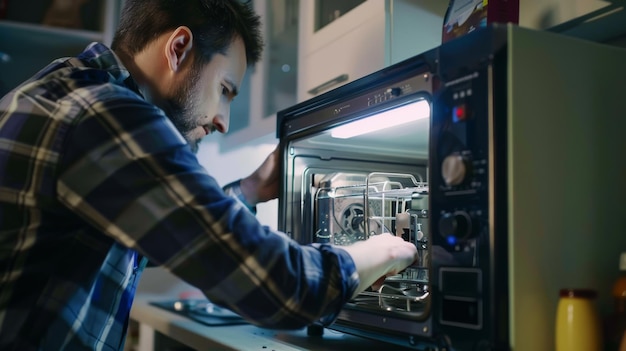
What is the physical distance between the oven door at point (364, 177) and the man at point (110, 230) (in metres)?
0.17

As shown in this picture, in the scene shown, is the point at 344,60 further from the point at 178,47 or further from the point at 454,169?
the point at 454,169

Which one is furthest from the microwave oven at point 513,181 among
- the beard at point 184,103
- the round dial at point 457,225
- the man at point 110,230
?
the beard at point 184,103

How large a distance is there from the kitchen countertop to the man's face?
40 centimetres

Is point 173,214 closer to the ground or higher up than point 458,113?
closer to the ground

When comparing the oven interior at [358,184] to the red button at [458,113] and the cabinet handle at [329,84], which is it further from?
the red button at [458,113]

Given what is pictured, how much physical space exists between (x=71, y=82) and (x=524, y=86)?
1.84ft

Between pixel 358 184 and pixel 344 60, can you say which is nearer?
pixel 358 184

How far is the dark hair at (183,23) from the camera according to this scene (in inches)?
41.3

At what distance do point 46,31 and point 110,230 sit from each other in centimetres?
166

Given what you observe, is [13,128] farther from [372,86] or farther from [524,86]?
[524,86]

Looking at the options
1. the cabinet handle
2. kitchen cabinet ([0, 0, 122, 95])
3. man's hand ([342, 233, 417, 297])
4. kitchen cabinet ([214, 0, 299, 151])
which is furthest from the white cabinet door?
kitchen cabinet ([0, 0, 122, 95])

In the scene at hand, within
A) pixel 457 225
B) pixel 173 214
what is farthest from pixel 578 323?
pixel 173 214

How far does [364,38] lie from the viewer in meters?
1.35

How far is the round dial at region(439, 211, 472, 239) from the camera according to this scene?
0.73 m
